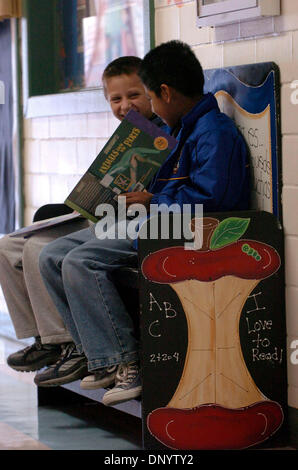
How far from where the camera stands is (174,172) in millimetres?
3295

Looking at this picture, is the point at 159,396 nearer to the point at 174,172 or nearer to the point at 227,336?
the point at 227,336

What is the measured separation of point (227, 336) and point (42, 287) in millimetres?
814

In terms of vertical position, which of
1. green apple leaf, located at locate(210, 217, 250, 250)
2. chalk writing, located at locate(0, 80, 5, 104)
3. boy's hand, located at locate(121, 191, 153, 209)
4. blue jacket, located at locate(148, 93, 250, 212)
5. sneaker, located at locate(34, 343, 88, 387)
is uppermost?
chalk writing, located at locate(0, 80, 5, 104)

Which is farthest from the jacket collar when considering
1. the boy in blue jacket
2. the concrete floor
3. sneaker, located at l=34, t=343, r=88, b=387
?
the concrete floor

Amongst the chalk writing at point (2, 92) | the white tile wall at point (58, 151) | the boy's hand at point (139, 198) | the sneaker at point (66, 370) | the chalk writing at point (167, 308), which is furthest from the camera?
the chalk writing at point (2, 92)

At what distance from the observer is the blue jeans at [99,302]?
10.5 ft

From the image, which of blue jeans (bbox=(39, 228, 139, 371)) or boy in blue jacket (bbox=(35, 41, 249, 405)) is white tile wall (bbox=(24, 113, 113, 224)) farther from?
blue jeans (bbox=(39, 228, 139, 371))

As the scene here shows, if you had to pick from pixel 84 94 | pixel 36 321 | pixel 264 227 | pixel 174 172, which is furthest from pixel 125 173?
pixel 84 94

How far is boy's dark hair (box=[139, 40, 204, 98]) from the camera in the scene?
3.28 meters

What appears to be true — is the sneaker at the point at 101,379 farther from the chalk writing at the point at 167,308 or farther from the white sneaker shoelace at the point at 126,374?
the chalk writing at the point at 167,308

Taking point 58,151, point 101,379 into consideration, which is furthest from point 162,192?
point 58,151

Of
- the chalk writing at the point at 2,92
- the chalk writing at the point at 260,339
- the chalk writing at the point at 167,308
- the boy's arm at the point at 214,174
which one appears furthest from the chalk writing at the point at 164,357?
the chalk writing at the point at 2,92

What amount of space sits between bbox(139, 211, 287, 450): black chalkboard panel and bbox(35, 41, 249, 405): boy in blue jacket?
12 cm

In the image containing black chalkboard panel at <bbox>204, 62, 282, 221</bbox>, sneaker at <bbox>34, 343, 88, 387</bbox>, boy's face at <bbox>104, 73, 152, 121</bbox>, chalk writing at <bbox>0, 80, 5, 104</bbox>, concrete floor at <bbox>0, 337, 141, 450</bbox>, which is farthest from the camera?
chalk writing at <bbox>0, 80, 5, 104</bbox>
